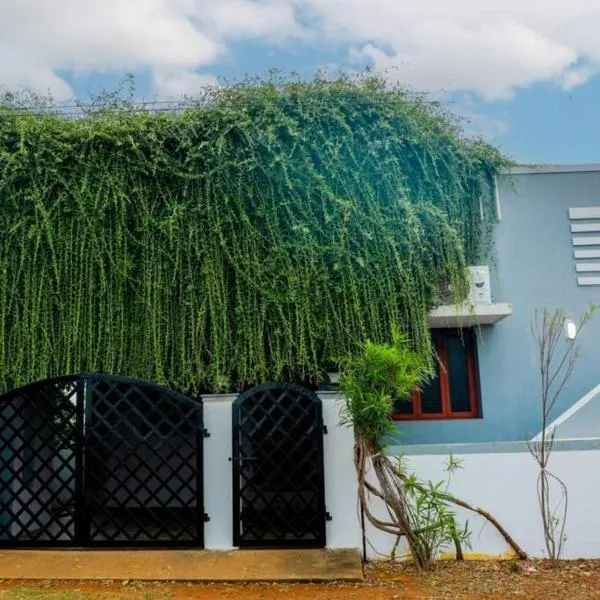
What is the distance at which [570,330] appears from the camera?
8.62m

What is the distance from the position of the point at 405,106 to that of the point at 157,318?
4.62 m

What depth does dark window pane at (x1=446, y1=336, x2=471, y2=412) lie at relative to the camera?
9.34 m

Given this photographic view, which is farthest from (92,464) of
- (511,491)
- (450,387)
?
(450,387)

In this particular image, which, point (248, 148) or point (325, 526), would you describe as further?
point (248, 148)

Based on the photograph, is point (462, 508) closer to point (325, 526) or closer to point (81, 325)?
point (325, 526)

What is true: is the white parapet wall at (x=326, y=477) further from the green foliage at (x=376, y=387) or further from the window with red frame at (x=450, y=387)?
the window with red frame at (x=450, y=387)

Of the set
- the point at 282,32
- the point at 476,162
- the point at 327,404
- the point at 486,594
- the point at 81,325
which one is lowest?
the point at 486,594

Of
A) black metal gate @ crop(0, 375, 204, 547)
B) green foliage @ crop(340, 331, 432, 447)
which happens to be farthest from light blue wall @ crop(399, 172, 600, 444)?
black metal gate @ crop(0, 375, 204, 547)

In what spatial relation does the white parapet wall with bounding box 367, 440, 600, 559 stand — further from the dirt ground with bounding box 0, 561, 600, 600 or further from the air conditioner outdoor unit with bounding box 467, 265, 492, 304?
the air conditioner outdoor unit with bounding box 467, 265, 492, 304

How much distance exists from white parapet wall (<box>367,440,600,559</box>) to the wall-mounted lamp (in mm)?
2925

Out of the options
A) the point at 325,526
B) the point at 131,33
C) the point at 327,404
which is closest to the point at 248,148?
the point at 131,33

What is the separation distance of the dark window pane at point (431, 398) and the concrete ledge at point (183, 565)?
3829 millimetres

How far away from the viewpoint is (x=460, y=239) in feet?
27.3

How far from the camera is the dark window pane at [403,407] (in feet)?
30.8
